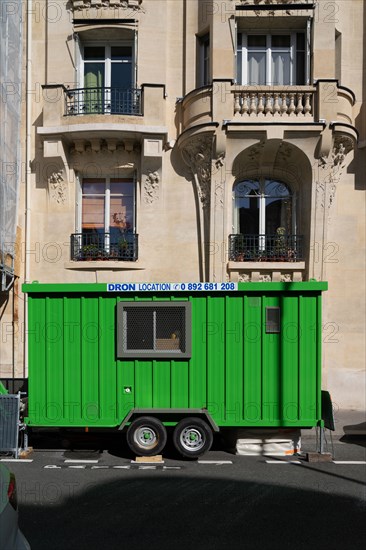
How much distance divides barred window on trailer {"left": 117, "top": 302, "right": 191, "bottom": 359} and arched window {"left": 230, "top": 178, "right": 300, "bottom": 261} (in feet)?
14.8

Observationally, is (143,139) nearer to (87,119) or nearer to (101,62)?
(87,119)

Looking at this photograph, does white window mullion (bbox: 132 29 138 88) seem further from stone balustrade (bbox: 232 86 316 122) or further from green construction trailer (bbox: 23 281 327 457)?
green construction trailer (bbox: 23 281 327 457)

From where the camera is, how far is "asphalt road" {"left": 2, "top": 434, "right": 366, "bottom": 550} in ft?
15.4

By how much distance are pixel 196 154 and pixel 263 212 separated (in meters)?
2.21

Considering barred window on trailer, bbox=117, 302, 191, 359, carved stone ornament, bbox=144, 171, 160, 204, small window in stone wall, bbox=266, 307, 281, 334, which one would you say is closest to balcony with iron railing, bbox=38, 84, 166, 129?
carved stone ornament, bbox=144, 171, 160, 204

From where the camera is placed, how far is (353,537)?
475 centimetres

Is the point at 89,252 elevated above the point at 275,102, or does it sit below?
below

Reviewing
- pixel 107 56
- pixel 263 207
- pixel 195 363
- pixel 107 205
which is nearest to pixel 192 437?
pixel 195 363

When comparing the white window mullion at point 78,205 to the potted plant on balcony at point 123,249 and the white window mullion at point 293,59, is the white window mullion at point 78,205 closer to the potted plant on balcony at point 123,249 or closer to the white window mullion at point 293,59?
the potted plant on balcony at point 123,249

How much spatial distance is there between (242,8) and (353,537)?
35.7 feet

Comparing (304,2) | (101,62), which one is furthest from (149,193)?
(304,2)

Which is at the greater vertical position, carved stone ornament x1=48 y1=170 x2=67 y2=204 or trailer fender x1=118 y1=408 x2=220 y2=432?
carved stone ornament x1=48 y1=170 x2=67 y2=204

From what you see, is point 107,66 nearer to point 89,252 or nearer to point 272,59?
point 272,59

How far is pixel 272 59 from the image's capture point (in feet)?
38.1
